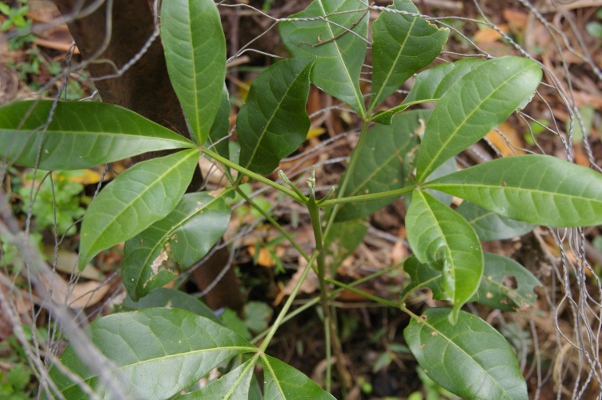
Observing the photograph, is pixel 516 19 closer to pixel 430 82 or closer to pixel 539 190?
pixel 430 82

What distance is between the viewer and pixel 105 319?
0.82 m

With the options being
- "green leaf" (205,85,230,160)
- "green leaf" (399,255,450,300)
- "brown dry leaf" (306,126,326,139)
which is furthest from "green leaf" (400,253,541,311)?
"brown dry leaf" (306,126,326,139)

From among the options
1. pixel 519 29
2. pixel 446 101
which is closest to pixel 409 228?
pixel 446 101

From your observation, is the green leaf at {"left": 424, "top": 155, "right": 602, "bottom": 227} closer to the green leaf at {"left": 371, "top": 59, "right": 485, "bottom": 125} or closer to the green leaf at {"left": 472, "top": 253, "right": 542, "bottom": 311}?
the green leaf at {"left": 371, "top": 59, "right": 485, "bottom": 125}

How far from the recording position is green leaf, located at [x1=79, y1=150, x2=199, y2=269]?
66 cm

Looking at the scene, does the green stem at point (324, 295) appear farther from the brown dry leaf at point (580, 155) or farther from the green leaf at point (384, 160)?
the brown dry leaf at point (580, 155)

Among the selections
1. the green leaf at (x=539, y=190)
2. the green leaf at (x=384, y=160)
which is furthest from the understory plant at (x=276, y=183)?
the green leaf at (x=384, y=160)

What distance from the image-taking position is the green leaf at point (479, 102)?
0.71m

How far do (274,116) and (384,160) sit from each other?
0.41m

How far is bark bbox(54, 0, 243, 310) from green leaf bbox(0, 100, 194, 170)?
0.23 ft

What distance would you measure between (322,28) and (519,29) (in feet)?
5.84

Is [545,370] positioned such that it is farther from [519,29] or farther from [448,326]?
[519,29]

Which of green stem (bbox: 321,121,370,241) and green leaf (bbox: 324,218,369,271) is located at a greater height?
green stem (bbox: 321,121,370,241)

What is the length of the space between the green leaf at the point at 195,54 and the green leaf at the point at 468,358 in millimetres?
567
